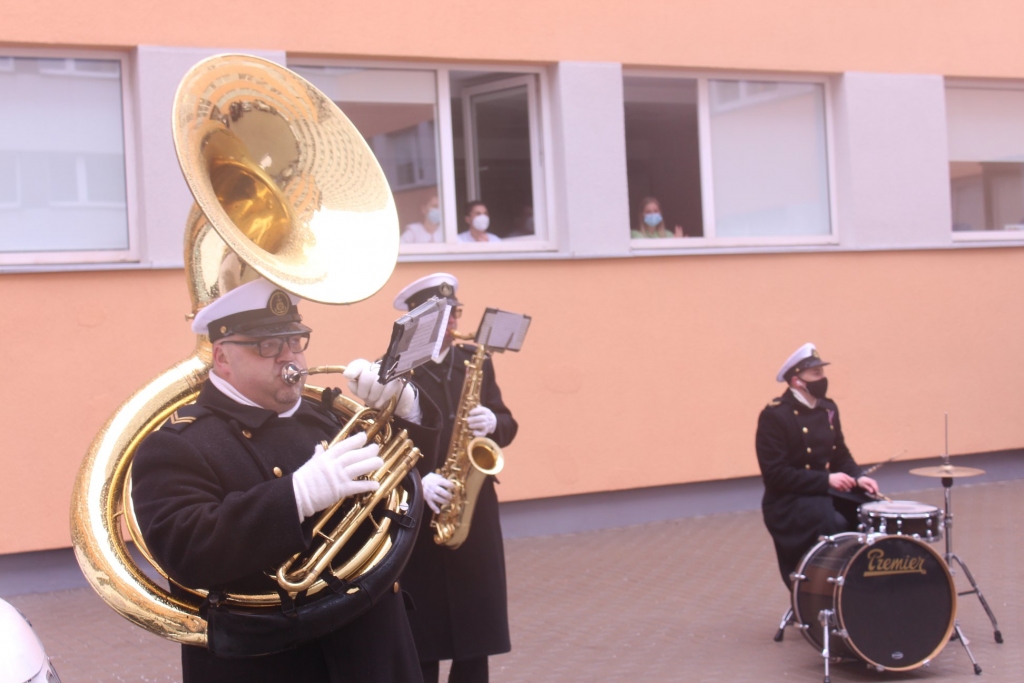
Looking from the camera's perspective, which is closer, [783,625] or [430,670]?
[430,670]

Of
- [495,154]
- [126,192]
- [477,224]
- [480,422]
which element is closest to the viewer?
[480,422]

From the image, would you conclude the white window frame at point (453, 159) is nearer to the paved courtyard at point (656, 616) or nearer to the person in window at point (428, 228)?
the person in window at point (428, 228)

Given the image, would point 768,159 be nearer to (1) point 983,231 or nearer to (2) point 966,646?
(1) point 983,231

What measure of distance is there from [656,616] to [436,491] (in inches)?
115

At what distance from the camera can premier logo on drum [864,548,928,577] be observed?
215 inches

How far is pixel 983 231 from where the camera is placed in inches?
444

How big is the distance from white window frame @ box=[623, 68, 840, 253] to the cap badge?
691 centimetres

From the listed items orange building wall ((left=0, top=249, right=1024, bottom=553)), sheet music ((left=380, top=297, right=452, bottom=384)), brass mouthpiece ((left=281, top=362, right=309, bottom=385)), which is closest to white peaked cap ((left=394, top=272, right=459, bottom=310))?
sheet music ((left=380, top=297, right=452, bottom=384))

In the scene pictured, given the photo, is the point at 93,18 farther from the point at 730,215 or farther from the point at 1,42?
the point at 730,215

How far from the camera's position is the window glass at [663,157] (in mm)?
10094

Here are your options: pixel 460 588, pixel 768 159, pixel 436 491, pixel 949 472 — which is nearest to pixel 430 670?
pixel 460 588

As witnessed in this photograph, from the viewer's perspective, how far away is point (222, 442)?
9.93 ft

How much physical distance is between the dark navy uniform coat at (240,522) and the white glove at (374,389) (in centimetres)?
16

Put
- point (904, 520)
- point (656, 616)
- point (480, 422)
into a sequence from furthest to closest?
1. point (656, 616)
2. point (904, 520)
3. point (480, 422)
